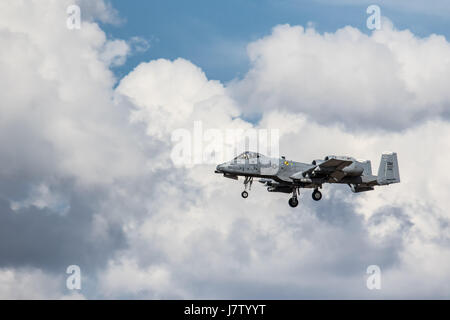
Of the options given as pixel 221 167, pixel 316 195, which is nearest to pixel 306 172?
pixel 316 195

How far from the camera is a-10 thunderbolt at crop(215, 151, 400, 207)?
76.7 m

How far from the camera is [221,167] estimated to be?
7550cm

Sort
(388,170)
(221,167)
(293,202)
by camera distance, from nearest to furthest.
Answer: (221,167) → (293,202) → (388,170)

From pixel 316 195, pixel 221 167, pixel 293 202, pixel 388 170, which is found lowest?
pixel 293 202

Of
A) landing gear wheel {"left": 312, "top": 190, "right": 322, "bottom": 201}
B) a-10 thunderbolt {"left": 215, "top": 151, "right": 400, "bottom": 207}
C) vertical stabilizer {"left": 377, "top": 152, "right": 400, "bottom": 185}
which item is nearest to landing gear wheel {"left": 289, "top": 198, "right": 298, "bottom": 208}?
a-10 thunderbolt {"left": 215, "top": 151, "right": 400, "bottom": 207}

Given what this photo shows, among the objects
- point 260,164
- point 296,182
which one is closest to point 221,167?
point 260,164

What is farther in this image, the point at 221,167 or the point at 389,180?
the point at 389,180

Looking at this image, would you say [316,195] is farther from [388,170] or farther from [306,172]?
[388,170]

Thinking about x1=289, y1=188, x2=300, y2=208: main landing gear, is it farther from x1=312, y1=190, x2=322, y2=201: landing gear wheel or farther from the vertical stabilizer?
the vertical stabilizer

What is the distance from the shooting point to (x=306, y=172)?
261 ft

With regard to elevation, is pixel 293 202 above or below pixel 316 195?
below

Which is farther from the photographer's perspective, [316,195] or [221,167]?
[316,195]
